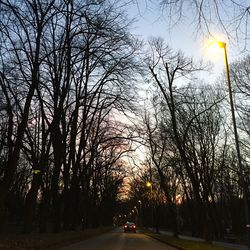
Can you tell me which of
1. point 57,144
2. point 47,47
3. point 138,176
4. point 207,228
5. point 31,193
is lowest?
point 207,228

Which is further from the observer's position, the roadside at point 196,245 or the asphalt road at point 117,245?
the asphalt road at point 117,245

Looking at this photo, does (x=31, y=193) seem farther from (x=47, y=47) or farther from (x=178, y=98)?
(x=178, y=98)

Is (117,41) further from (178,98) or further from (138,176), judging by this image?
(138,176)

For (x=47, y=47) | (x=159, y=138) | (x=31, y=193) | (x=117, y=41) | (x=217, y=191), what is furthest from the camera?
(x=217, y=191)

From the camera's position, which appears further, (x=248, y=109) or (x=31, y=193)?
(x=248, y=109)

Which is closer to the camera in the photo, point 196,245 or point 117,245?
point 196,245

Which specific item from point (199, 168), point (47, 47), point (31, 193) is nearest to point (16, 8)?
point (47, 47)

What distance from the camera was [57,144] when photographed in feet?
91.1

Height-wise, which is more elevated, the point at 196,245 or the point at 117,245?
the point at 117,245

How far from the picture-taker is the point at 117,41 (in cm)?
1644

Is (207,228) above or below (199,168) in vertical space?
below

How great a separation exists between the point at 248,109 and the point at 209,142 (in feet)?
31.3

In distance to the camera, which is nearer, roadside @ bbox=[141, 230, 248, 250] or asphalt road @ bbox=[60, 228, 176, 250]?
roadside @ bbox=[141, 230, 248, 250]

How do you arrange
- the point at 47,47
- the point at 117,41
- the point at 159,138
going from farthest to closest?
the point at 159,138 → the point at 47,47 → the point at 117,41
